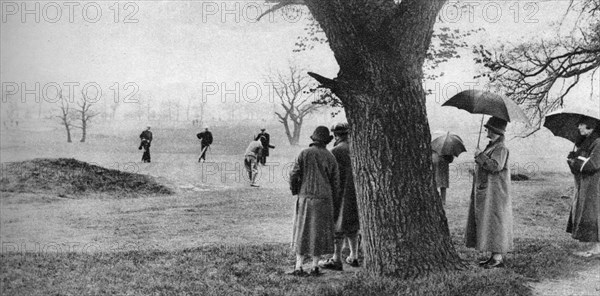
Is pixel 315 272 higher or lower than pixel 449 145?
lower

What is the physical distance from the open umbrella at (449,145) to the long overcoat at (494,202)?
145 inches

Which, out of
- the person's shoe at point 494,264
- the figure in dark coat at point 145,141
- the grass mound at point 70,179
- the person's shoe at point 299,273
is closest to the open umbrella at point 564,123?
the person's shoe at point 494,264

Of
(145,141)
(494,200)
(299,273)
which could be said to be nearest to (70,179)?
(145,141)

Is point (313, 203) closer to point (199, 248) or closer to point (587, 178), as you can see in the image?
point (199, 248)

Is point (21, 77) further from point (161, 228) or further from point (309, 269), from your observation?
point (161, 228)

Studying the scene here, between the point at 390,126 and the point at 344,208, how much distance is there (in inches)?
66.2

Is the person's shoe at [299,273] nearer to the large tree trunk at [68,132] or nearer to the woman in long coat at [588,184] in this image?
the woman in long coat at [588,184]

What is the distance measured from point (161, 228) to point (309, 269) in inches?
180

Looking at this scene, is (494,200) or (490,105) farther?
(494,200)

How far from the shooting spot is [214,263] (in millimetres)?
7473

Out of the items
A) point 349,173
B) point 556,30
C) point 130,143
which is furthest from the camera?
point 130,143

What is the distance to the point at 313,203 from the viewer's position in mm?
6953

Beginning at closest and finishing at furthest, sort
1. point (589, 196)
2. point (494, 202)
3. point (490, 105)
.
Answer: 1. point (490, 105)
2. point (494, 202)
3. point (589, 196)

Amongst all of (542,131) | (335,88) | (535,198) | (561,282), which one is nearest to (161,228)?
(335,88)
